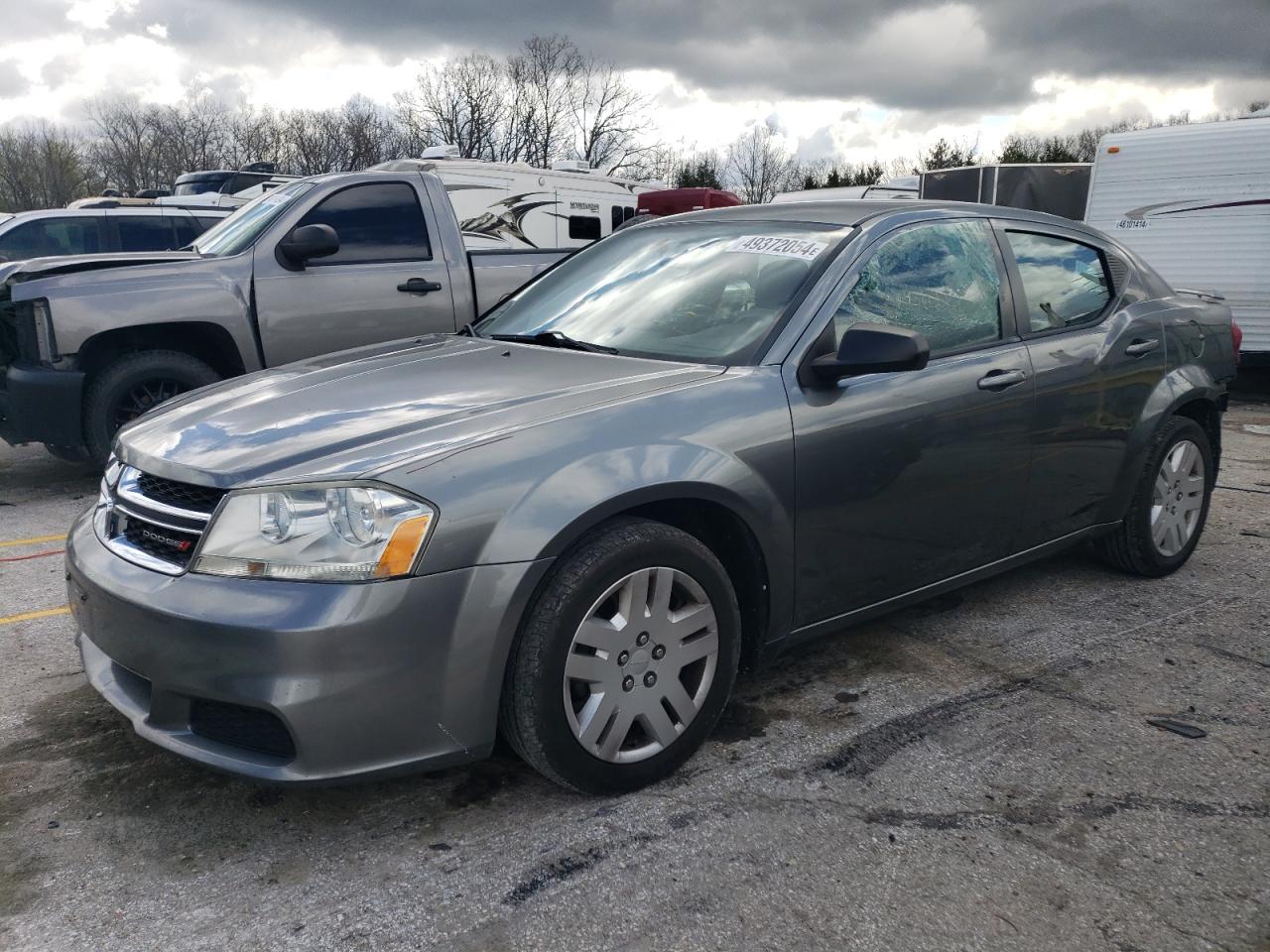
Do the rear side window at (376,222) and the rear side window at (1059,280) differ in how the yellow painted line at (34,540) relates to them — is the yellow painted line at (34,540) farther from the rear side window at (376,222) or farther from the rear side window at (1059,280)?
the rear side window at (1059,280)

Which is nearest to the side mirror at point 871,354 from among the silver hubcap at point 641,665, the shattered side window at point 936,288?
the shattered side window at point 936,288

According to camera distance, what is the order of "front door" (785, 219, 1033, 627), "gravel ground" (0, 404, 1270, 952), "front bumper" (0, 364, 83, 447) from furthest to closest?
"front bumper" (0, 364, 83, 447), "front door" (785, 219, 1033, 627), "gravel ground" (0, 404, 1270, 952)

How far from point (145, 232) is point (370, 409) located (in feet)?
33.5

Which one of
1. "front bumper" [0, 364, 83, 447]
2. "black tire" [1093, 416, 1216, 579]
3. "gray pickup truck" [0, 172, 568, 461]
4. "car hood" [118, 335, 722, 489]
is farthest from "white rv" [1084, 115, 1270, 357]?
"front bumper" [0, 364, 83, 447]

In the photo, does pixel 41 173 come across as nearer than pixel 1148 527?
No

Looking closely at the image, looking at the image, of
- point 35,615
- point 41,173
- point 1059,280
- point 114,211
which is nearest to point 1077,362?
point 1059,280

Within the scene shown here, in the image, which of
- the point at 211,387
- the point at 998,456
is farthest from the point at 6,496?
the point at 998,456

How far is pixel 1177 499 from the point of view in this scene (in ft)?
15.3

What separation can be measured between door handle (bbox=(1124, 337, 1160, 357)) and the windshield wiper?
2.20 meters

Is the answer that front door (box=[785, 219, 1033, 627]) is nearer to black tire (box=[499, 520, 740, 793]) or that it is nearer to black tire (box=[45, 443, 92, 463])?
black tire (box=[499, 520, 740, 793])

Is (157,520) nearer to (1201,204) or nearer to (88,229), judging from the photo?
(88,229)

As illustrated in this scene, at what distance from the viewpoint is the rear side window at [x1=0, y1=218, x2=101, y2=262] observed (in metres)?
11.2

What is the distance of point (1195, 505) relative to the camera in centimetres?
477

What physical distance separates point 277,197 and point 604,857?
222 inches
